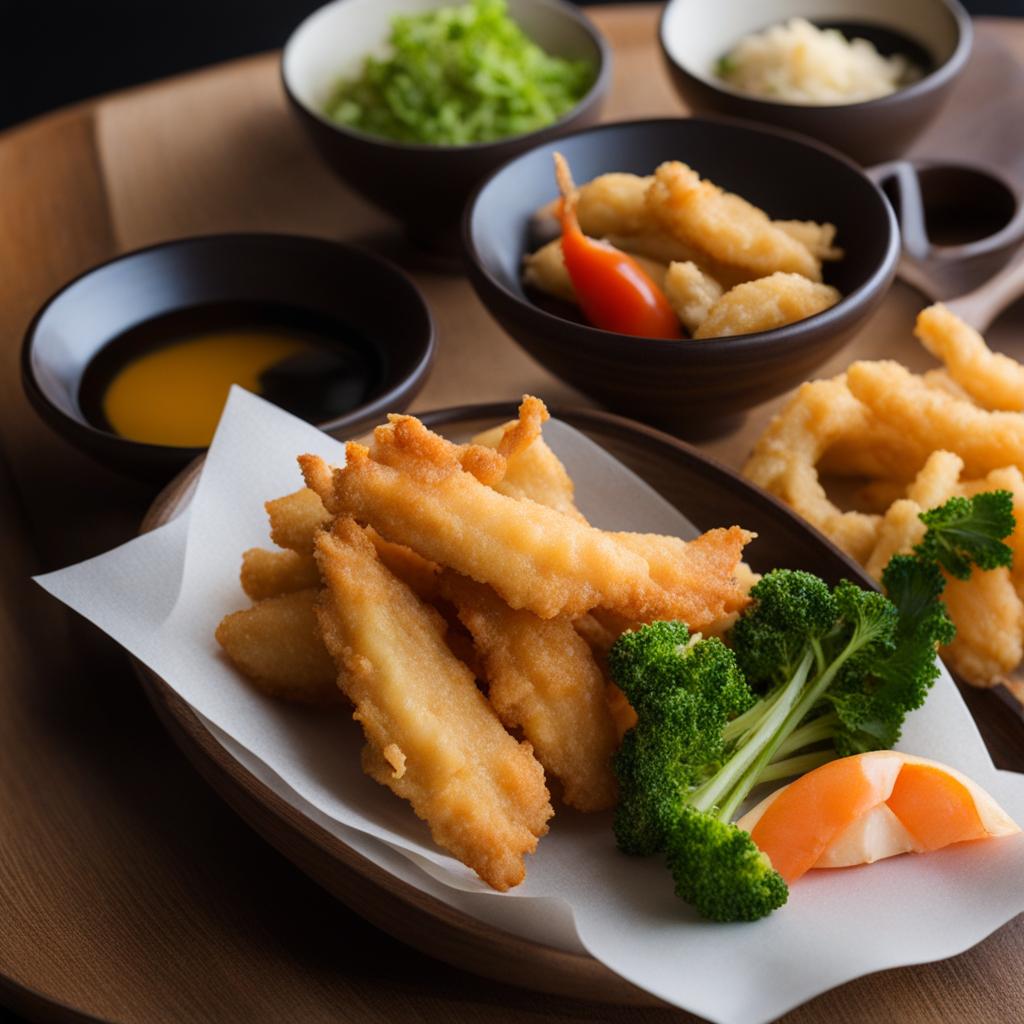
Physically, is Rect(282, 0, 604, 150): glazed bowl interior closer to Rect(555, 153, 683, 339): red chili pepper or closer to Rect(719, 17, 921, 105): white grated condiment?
Rect(719, 17, 921, 105): white grated condiment

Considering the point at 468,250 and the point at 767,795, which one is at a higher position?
the point at 468,250

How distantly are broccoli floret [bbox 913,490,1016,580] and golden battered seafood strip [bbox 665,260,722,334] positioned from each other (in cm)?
60

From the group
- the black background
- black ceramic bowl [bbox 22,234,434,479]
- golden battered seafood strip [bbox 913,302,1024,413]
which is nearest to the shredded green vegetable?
black ceramic bowl [bbox 22,234,434,479]

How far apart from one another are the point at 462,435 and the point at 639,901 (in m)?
0.89

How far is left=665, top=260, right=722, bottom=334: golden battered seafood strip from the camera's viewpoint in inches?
98.1

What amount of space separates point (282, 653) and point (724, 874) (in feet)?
2.19

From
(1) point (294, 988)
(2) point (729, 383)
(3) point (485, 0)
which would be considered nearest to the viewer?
(1) point (294, 988)

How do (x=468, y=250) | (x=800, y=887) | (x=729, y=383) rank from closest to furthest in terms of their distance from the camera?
1. (x=800, y=887)
2. (x=729, y=383)
3. (x=468, y=250)

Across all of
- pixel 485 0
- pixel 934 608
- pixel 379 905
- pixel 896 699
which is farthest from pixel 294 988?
pixel 485 0

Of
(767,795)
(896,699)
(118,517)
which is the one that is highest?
(896,699)

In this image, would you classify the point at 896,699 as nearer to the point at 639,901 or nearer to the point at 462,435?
the point at 639,901

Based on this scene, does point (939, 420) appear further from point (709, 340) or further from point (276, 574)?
point (276, 574)

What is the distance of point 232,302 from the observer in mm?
2895

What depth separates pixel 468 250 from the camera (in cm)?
258
